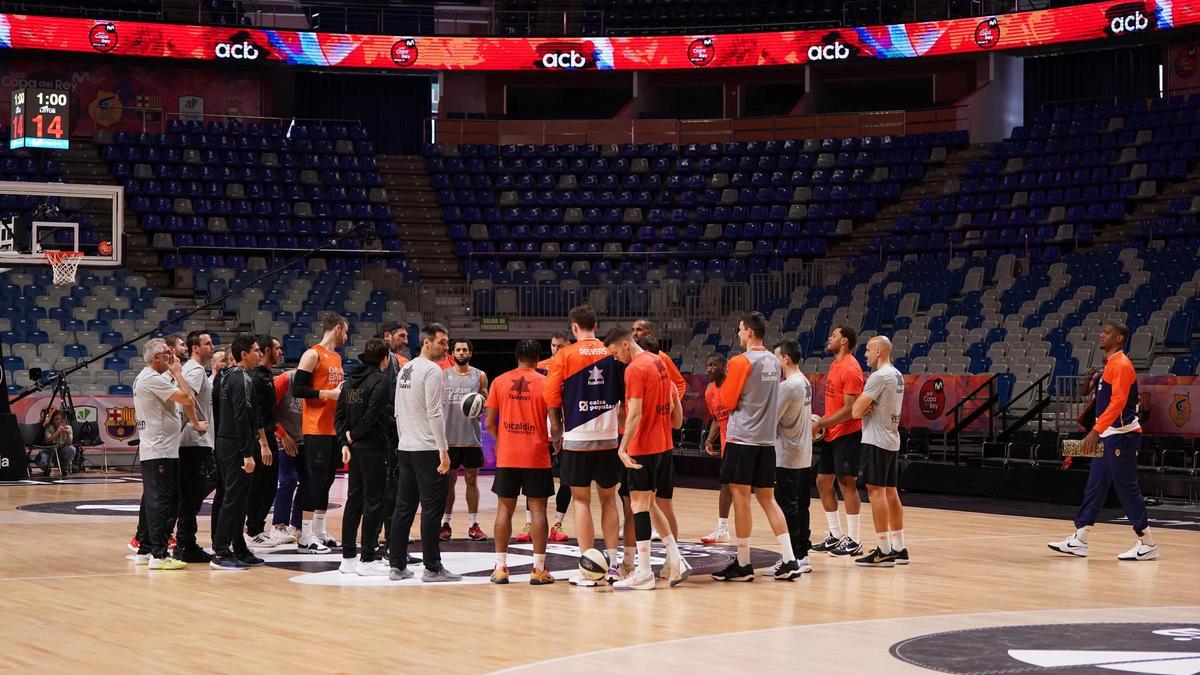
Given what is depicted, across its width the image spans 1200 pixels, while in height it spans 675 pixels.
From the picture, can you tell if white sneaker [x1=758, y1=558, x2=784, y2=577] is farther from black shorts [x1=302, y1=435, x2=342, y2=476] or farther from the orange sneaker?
black shorts [x1=302, y1=435, x2=342, y2=476]

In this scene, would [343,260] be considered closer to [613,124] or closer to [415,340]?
[415,340]

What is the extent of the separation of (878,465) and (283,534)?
17.1 feet

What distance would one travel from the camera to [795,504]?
11.6 metres

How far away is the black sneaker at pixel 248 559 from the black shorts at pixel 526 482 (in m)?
2.31

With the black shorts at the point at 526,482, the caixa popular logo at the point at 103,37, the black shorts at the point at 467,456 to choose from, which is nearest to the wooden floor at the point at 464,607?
the black shorts at the point at 526,482

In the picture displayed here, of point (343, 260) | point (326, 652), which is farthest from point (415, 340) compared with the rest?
point (326, 652)

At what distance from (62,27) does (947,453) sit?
74.4ft

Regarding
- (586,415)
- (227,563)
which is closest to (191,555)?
(227,563)

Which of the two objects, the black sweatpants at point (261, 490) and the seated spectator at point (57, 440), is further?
the seated spectator at point (57, 440)

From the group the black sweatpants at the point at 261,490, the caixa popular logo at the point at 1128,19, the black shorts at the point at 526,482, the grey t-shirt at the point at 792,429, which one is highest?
the caixa popular logo at the point at 1128,19

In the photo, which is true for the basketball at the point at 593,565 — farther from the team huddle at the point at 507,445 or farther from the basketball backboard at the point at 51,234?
the basketball backboard at the point at 51,234

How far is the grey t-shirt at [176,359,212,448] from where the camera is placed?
11703 mm

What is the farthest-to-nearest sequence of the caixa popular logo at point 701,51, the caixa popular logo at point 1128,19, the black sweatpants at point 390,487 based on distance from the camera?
1. the caixa popular logo at point 701,51
2. the caixa popular logo at point 1128,19
3. the black sweatpants at point 390,487

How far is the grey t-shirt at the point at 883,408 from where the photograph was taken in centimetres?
1193
